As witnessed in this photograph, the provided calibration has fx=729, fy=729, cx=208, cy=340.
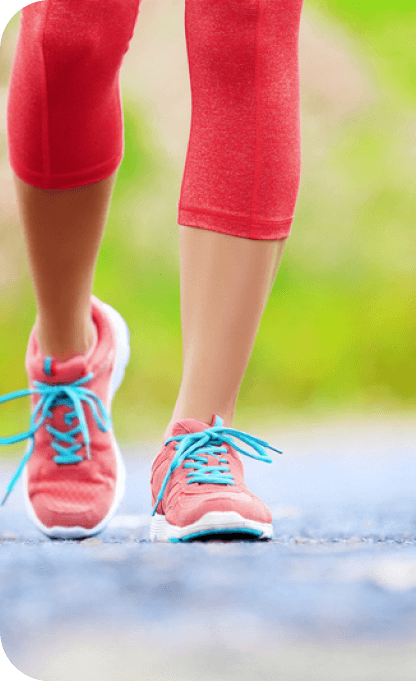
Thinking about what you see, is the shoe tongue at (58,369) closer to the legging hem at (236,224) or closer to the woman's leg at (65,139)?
the woman's leg at (65,139)

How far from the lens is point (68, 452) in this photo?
2.72 feet

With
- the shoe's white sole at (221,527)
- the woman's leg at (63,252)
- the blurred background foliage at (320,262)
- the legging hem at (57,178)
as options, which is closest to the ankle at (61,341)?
the woman's leg at (63,252)

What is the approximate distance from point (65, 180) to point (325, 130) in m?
2.40

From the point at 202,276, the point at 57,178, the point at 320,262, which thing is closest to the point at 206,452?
the point at 202,276

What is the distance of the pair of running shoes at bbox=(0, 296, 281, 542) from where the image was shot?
0.66 metres

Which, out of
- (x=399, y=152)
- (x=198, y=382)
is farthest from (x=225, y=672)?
(x=399, y=152)

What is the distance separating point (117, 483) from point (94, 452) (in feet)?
0.15

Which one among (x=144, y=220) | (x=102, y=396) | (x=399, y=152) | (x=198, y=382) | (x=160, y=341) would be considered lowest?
(x=160, y=341)

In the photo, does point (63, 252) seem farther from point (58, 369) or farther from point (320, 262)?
point (320, 262)

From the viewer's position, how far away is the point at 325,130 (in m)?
2.91

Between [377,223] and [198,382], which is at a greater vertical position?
[198,382]

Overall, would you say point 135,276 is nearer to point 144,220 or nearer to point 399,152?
point 144,220

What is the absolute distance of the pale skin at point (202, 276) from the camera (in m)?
0.68

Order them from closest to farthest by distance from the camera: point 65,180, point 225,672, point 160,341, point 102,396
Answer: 1. point 225,672
2. point 65,180
3. point 102,396
4. point 160,341
